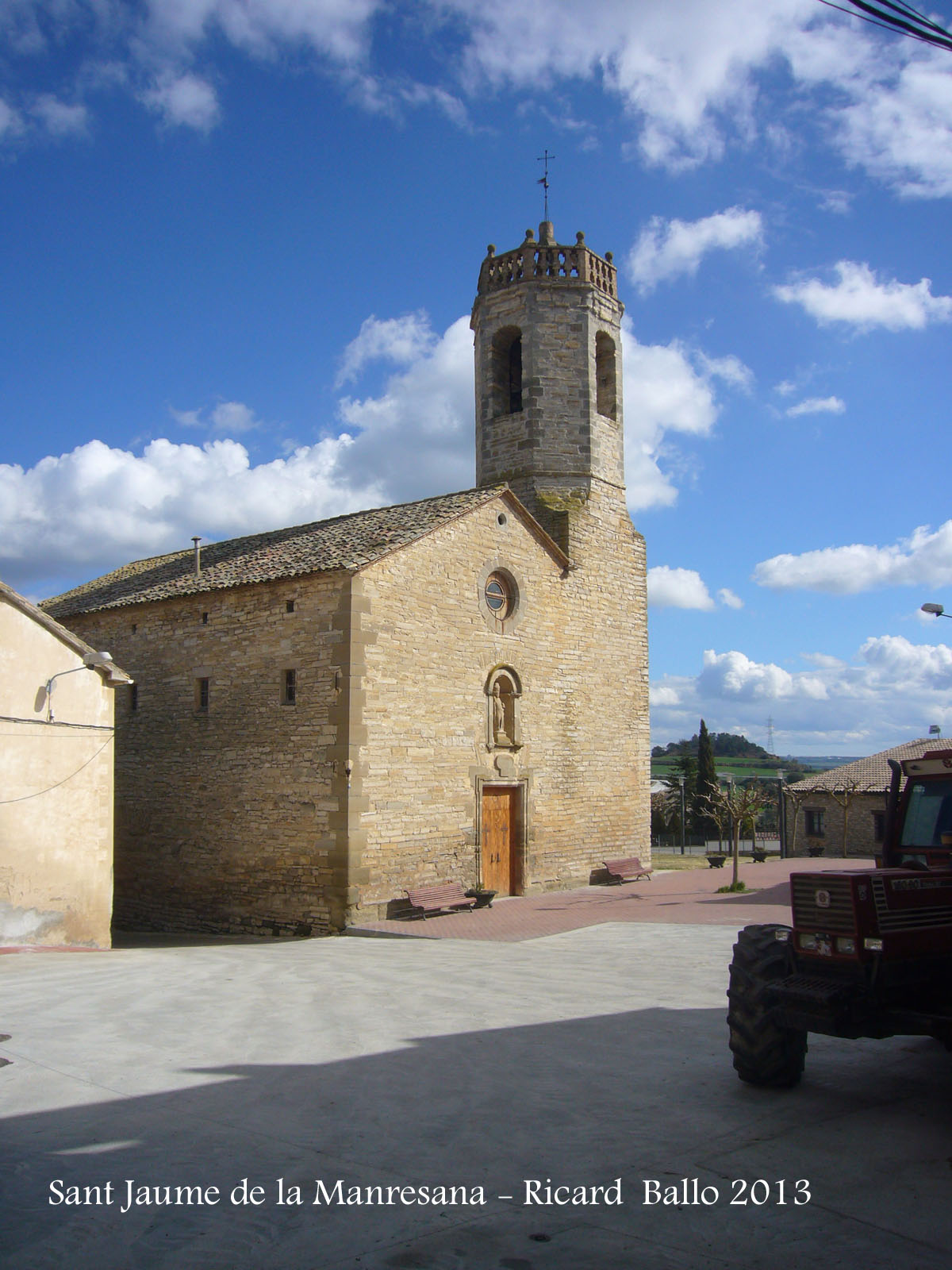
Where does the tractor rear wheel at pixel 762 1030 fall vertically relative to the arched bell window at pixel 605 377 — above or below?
below

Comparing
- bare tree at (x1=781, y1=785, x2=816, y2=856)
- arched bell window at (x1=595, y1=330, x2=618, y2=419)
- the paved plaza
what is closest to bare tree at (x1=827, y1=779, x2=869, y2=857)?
bare tree at (x1=781, y1=785, x2=816, y2=856)

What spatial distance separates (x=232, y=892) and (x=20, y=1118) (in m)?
11.7

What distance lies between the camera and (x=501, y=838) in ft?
63.0

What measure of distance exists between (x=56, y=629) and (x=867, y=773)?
31.0m

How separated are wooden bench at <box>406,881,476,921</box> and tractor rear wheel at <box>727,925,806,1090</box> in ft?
33.7

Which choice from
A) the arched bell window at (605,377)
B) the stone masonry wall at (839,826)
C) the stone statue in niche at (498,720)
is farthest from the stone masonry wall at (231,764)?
the stone masonry wall at (839,826)

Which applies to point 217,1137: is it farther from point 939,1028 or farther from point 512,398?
point 512,398

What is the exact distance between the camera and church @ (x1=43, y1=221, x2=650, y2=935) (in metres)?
16.4

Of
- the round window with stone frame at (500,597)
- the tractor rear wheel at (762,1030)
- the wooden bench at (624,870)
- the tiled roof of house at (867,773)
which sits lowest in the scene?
the wooden bench at (624,870)

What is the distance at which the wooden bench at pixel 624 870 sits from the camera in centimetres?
2142

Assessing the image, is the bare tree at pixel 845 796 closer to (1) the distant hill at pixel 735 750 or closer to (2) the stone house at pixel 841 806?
(2) the stone house at pixel 841 806

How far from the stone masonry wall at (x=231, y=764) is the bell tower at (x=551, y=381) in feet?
24.4

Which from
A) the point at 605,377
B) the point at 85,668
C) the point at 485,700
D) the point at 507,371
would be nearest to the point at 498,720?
the point at 485,700

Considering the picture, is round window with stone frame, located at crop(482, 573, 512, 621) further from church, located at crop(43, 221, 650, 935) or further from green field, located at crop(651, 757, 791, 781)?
green field, located at crop(651, 757, 791, 781)
